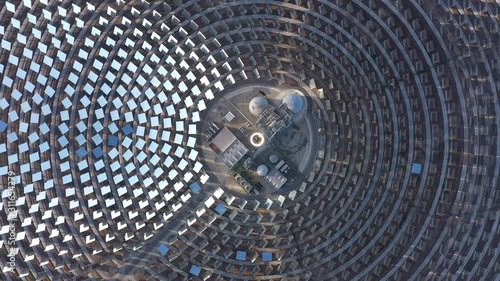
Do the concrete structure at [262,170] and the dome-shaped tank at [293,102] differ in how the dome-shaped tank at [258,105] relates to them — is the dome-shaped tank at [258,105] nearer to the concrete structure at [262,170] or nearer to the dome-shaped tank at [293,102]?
the dome-shaped tank at [293,102]

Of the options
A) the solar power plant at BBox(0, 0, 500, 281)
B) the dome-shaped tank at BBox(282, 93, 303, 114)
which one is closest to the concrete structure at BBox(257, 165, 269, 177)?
the solar power plant at BBox(0, 0, 500, 281)

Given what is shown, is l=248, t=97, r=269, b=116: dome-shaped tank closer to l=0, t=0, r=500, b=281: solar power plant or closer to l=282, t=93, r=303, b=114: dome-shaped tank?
l=0, t=0, r=500, b=281: solar power plant

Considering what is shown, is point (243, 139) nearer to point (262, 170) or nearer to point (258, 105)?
point (262, 170)

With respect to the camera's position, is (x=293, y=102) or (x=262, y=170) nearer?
(x=293, y=102)

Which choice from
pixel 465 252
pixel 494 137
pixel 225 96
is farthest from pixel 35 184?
pixel 494 137

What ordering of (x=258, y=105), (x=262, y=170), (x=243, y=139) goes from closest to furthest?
(x=258, y=105) → (x=262, y=170) → (x=243, y=139)

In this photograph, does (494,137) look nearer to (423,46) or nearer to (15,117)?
(423,46)

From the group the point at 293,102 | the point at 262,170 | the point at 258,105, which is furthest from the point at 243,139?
the point at 293,102

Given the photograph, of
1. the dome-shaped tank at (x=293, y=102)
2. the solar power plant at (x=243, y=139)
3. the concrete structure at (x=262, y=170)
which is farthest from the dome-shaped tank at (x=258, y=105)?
the concrete structure at (x=262, y=170)
